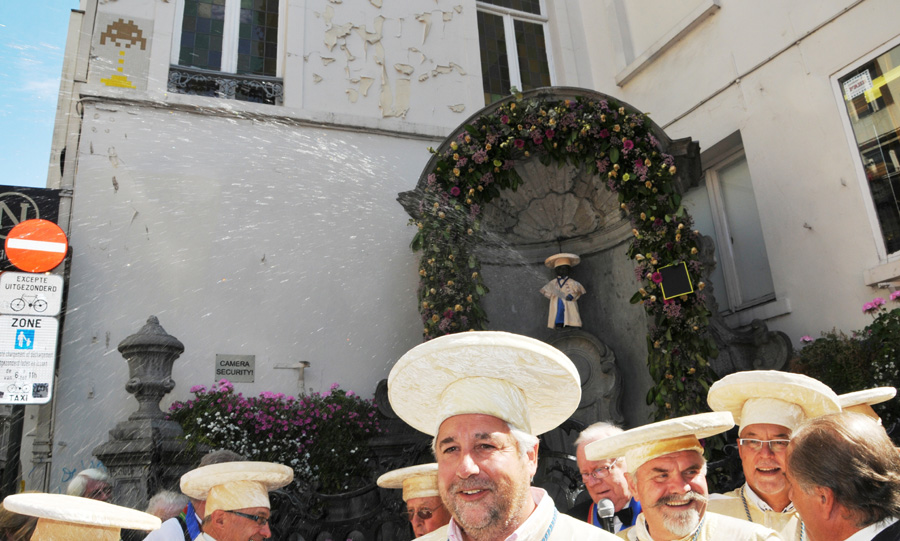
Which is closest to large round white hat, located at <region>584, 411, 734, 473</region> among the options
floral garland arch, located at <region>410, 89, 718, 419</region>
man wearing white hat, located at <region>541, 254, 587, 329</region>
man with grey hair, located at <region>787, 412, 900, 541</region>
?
man with grey hair, located at <region>787, 412, 900, 541</region>

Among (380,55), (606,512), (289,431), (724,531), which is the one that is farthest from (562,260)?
(724,531)

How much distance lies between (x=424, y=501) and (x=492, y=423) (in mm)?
1568

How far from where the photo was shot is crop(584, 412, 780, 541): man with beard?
2.61 meters

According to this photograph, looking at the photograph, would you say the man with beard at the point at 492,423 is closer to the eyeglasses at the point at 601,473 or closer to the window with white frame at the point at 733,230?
the eyeglasses at the point at 601,473

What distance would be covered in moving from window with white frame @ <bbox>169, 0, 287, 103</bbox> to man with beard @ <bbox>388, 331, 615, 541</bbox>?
8.04 m

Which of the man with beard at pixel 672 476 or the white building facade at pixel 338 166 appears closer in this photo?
the man with beard at pixel 672 476

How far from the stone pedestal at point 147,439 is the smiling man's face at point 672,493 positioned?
386 centimetres

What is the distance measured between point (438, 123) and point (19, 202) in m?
5.21

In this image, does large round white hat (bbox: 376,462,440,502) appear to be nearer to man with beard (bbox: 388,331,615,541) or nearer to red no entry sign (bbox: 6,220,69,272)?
man with beard (bbox: 388,331,615,541)

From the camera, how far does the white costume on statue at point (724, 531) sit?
2.48 metres

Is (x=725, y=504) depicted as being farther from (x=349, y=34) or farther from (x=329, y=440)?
(x=349, y=34)

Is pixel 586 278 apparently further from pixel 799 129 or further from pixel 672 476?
pixel 672 476

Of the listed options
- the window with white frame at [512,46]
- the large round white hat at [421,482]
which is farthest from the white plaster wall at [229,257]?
the large round white hat at [421,482]

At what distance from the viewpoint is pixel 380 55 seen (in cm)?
1010
